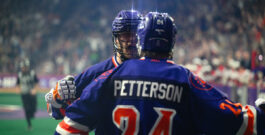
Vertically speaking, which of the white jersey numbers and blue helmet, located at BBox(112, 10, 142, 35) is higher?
blue helmet, located at BBox(112, 10, 142, 35)

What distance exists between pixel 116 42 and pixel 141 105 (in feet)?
5.86

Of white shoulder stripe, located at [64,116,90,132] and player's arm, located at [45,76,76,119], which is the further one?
player's arm, located at [45,76,76,119]

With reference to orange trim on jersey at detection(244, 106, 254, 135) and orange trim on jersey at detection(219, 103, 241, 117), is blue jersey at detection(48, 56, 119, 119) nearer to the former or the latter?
orange trim on jersey at detection(219, 103, 241, 117)

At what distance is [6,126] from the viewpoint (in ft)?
43.9

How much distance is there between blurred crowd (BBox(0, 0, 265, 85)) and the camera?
17.4 meters

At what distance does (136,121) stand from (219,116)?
1.98 feet

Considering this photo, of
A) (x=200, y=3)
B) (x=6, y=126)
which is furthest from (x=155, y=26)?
(x=200, y=3)

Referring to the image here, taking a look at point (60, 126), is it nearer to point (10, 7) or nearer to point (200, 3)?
point (200, 3)

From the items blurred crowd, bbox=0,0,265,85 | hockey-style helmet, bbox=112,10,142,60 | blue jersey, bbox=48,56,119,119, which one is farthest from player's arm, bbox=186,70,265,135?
blurred crowd, bbox=0,0,265,85

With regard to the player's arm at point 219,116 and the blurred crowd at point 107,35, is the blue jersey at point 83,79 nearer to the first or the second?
the player's arm at point 219,116

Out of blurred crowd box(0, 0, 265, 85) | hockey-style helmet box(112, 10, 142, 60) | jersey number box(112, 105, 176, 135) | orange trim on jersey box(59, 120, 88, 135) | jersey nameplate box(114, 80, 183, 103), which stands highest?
hockey-style helmet box(112, 10, 142, 60)

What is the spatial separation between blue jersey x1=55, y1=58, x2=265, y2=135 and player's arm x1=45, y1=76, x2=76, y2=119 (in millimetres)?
768

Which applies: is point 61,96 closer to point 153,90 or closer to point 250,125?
point 153,90

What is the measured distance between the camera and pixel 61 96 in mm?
3662
